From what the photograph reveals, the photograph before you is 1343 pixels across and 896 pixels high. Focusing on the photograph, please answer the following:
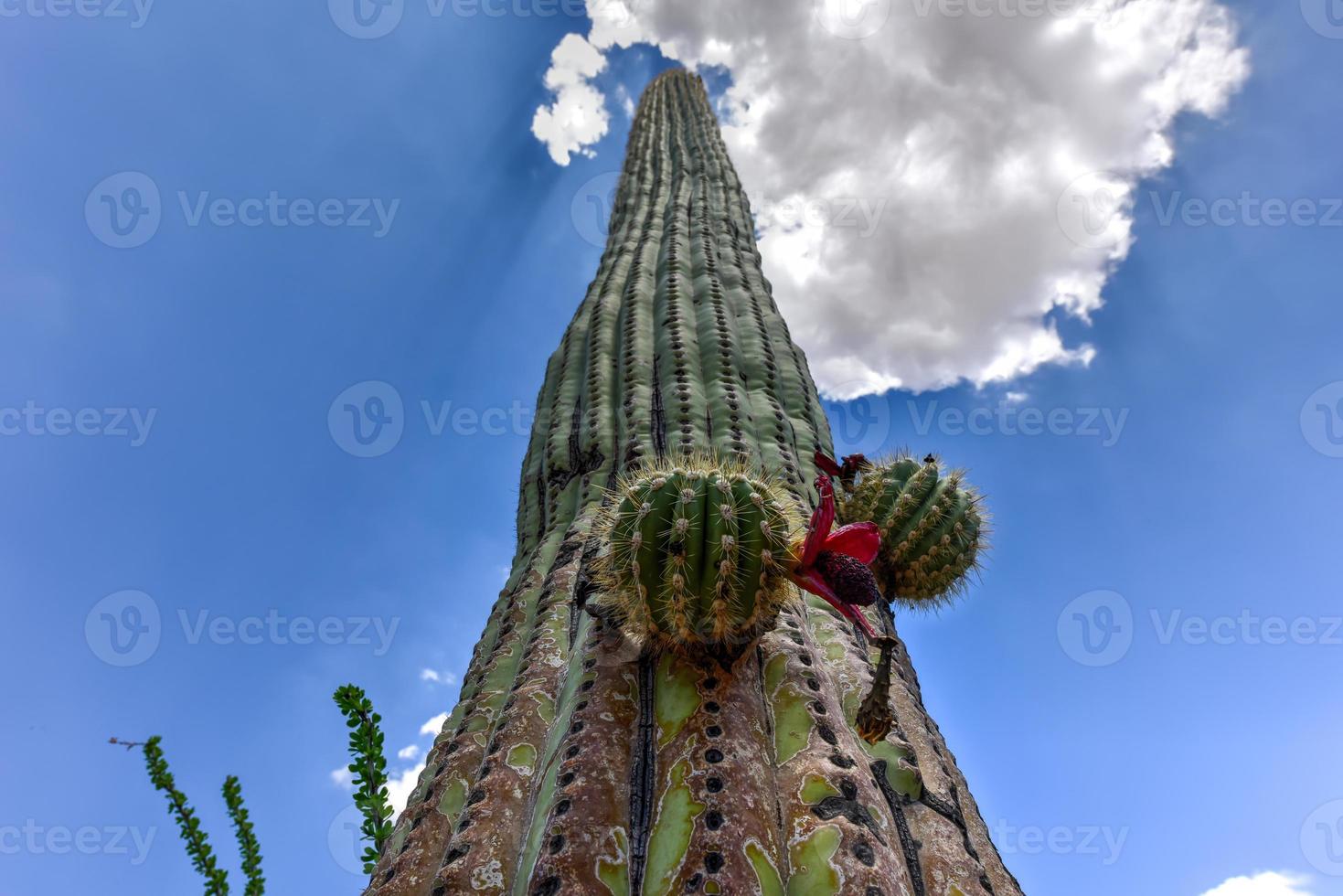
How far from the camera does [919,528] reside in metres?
3.69

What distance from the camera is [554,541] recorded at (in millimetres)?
3779

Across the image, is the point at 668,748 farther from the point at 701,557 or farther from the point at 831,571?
the point at 831,571

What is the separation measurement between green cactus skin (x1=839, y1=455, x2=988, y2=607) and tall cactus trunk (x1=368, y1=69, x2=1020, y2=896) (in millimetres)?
347

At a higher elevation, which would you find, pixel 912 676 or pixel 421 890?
pixel 912 676

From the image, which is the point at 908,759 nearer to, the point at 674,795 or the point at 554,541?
the point at 674,795

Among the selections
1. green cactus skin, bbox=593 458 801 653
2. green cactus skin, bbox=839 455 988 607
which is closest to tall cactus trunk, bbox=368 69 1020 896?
green cactus skin, bbox=593 458 801 653

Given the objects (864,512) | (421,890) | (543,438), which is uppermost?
(543,438)

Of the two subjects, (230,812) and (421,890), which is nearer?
(421,890)

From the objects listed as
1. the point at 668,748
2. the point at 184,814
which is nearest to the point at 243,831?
the point at 184,814

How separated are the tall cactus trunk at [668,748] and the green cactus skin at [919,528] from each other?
347 millimetres

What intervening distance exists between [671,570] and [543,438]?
256cm

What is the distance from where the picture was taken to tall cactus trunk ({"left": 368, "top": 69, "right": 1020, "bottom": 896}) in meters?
1.96

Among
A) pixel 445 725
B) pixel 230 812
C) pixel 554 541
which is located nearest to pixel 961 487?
pixel 554 541

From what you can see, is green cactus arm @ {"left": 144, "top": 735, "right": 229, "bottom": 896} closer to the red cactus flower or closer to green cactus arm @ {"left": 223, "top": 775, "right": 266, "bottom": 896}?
green cactus arm @ {"left": 223, "top": 775, "right": 266, "bottom": 896}
